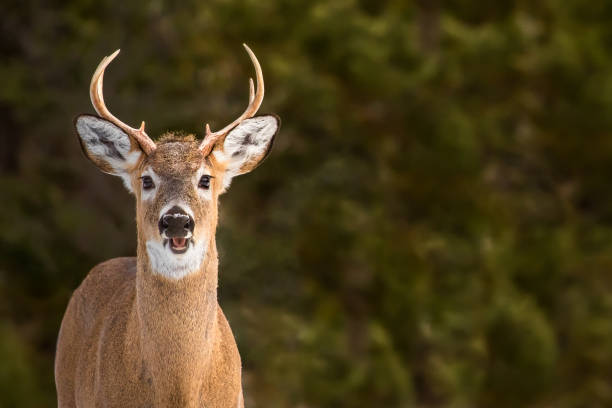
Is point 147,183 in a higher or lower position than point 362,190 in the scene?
lower

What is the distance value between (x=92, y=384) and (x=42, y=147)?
13.6 meters

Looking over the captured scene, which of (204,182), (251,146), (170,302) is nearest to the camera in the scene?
(170,302)

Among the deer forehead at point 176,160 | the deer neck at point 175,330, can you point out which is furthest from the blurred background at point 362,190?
the deer neck at point 175,330

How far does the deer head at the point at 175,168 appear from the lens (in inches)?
224

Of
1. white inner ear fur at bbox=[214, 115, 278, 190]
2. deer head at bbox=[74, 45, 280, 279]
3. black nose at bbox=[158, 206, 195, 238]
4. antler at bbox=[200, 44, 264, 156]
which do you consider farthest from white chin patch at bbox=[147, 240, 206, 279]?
white inner ear fur at bbox=[214, 115, 278, 190]

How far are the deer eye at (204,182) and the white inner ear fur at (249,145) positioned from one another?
11.1 inches

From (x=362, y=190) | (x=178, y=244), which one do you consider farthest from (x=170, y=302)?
(x=362, y=190)

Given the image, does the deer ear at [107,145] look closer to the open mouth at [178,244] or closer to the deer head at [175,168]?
the deer head at [175,168]

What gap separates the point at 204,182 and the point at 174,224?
17.3 inches

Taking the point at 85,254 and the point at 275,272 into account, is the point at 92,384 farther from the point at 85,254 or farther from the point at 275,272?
the point at 275,272

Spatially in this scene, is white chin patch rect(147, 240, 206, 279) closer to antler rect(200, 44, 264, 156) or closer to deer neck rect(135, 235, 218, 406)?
deer neck rect(135, 235, 218, 406)

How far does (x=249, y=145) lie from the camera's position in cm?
632

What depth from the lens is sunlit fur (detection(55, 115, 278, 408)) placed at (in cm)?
580

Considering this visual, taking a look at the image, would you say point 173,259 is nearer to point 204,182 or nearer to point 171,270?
point 171,270
